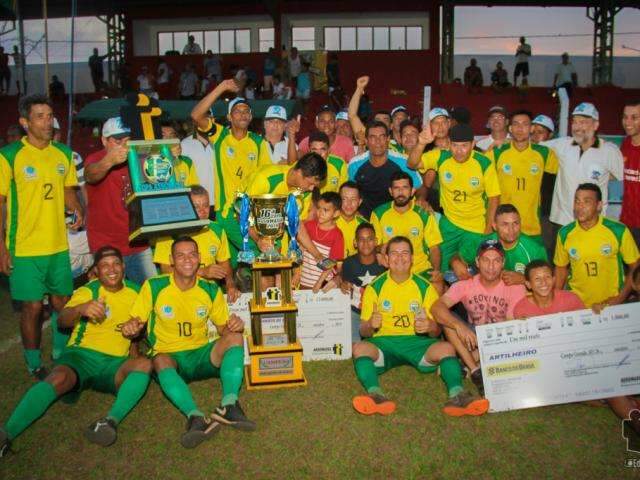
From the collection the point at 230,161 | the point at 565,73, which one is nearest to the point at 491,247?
the point at 230,161

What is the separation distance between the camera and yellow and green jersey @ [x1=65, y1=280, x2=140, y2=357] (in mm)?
5148

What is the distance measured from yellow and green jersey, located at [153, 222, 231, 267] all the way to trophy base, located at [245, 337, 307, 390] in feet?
→ 3.16

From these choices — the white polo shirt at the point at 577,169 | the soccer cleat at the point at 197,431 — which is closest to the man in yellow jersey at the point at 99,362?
the soccer cleat at the point at 197,431

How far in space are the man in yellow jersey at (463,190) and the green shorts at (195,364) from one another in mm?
2760

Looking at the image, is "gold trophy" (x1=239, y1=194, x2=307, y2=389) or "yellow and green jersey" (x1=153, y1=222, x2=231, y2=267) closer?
"gold trophy" (x1=239, y1=194, x2=307, y2=389)

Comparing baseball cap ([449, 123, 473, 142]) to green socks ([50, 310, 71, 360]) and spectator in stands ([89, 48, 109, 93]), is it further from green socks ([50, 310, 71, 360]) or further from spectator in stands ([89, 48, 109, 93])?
spectator in stands ([89, 48, 109, 93])

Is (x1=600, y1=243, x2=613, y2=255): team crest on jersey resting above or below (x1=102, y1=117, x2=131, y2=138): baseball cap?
below

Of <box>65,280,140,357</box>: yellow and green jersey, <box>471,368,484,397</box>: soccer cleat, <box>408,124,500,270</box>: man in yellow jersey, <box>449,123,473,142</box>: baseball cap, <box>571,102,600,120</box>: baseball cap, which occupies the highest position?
<box>571,102,600,120</box>: baseball cap

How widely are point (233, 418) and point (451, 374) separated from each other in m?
1.71

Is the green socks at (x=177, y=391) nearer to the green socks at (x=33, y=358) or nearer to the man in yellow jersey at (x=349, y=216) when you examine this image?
the green socks at (x=33, y=358)

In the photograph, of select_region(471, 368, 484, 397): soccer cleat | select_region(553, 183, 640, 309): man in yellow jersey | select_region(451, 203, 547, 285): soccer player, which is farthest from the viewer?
select_region(451, 203, 547, 285): soccer player

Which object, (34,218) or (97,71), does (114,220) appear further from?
(97,71)

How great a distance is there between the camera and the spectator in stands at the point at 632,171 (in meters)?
6.12

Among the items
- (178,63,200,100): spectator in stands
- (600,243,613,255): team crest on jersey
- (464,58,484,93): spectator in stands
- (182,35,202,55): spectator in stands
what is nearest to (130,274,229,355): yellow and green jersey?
(600,243,613,255): team crest on jersey
